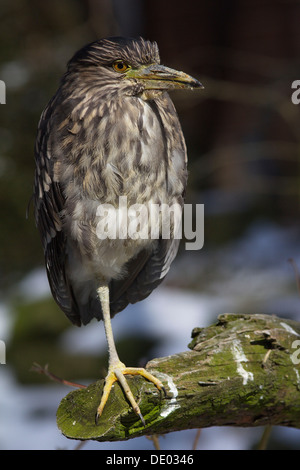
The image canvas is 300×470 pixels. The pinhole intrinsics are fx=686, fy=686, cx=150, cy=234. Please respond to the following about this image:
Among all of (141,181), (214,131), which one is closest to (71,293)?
(141,181)

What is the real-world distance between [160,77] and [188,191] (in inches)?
143

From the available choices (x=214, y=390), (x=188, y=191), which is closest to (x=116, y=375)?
(x=214, y=390)

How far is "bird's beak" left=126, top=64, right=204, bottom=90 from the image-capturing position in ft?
7.59

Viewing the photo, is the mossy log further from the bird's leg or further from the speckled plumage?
the speckled plumage

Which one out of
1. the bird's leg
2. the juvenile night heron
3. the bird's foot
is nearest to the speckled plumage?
the juvenile night heron

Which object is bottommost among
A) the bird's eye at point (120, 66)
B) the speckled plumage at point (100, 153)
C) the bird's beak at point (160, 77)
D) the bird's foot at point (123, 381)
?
the bird's foot at point (123, 381)

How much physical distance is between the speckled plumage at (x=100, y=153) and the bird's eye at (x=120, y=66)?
0.02m

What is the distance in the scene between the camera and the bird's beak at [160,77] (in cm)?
231

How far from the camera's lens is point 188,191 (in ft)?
19.6

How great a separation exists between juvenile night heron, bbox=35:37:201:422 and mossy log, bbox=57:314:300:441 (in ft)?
0.33

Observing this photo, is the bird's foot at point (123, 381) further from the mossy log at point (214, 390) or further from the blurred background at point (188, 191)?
the blurred background at point (188, 191)

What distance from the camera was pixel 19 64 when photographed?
5887mm

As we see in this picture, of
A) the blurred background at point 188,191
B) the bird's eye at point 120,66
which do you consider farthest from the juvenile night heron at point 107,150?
the blurred background at point 188,191

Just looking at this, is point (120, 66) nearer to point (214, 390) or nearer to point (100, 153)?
point (100, 153)
